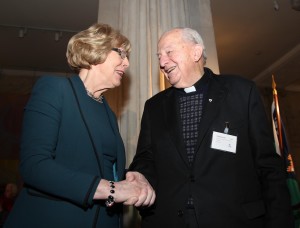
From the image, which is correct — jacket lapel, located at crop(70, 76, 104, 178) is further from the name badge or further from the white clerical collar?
the white clerical collar

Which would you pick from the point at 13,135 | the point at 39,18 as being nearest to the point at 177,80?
the point at 39,18

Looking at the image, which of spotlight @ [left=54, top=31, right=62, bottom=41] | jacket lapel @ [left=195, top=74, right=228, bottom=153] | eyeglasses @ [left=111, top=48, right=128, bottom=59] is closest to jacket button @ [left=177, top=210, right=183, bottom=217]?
jacket lapel @ [left=195, top=74, right=228, bottom=153]

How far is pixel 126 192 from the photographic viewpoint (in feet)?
4.09

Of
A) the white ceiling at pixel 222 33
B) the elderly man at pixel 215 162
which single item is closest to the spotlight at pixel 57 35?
the white ceiling at pixel 222 33

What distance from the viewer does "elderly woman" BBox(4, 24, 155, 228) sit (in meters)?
1.15

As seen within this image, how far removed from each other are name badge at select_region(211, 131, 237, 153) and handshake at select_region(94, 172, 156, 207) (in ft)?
1.57

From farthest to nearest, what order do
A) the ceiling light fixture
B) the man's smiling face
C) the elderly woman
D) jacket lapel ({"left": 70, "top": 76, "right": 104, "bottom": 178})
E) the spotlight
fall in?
the spotlight
the ceiling light fixture
the man's smiling face
jacket lapel ({"left": 70, "top": 76, "right": 104, "bottom": 178})
the elderly woman

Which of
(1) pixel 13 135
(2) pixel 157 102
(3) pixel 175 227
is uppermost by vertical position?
(1) pixel 13 135

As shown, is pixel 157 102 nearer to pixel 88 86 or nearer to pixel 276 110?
pixel 88 86

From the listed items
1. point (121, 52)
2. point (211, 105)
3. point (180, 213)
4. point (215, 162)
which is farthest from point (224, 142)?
point (121, 52)

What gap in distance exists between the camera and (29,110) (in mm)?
1268

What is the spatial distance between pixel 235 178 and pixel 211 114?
1.34ft

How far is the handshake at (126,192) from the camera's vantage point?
1.18m

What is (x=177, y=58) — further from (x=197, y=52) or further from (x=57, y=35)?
(x=57, y=35)
